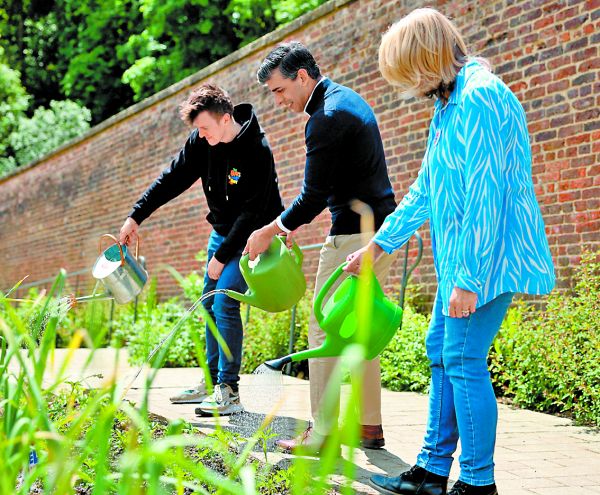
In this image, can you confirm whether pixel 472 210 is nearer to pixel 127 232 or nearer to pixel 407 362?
pixel 127 232

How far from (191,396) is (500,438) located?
1.69 meters

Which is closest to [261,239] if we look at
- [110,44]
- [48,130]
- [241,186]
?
[241,186]

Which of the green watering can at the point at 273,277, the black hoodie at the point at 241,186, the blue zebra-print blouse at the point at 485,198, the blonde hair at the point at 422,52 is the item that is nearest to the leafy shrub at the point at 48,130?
the black hoodie at the point at 241,186

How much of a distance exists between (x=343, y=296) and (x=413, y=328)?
9.82 ft

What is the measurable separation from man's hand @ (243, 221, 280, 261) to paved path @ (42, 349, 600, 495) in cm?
49

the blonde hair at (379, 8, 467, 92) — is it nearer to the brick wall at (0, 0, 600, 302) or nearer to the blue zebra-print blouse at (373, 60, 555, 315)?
the blue zebra-print blouse at (373, 60, 555, 315)

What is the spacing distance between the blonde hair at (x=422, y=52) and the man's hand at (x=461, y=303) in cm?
63

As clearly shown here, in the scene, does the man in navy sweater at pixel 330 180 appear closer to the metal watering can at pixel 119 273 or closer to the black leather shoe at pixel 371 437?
the black leather shoe at pixel 371 437

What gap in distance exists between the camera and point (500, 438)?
12.3 feet

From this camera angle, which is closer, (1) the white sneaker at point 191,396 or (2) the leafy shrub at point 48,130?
(1) the white sneaker at point 191,396

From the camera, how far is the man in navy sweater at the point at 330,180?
3.26 metres

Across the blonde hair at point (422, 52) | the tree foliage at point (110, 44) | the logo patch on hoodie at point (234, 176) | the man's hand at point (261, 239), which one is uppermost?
the tree foliage at point (110, 44)

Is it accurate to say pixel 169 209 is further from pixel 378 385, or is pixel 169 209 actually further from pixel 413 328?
pixel 378 385

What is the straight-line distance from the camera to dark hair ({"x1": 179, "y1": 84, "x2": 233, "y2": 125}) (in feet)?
13.4
